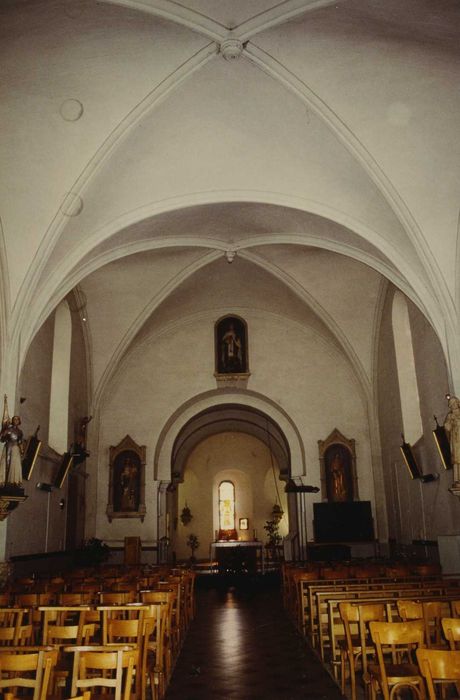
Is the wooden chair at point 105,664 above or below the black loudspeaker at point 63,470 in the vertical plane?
below

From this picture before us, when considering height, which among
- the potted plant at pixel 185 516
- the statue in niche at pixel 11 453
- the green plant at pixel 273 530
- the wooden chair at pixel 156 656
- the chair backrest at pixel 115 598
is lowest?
the wooden chair at pixel 156 656

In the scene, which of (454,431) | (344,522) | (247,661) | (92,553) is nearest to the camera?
(247,661)

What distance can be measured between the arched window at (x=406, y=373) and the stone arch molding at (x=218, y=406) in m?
4.09

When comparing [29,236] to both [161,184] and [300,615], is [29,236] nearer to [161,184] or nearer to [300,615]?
[161,184]

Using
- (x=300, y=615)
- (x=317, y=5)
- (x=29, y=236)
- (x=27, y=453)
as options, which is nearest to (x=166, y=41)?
(x=317, y=5)

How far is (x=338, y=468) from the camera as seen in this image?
18141 mm

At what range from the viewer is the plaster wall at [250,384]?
18.5m

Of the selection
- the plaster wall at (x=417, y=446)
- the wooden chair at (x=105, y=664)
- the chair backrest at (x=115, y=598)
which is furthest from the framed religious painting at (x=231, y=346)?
the wooden chair at (x=105, y=664)

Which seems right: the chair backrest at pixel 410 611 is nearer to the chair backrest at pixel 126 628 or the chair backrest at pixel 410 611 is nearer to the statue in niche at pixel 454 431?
the chair backrest at pixel 126 628

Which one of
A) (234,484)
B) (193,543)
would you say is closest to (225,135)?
(193,543)

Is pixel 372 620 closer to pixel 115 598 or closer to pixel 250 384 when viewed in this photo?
pixel 115 598

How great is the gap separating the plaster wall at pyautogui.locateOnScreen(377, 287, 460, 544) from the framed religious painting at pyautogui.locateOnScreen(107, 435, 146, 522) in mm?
7221

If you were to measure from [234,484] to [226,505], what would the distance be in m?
1.09

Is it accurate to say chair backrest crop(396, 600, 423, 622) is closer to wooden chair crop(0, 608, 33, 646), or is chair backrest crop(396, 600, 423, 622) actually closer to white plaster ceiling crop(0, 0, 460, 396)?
wooden chair crop(0, 608, 33, 646)
